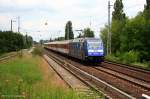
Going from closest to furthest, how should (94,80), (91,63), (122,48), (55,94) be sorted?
(55,94) → (94,80) → (91,63) → (122,48)

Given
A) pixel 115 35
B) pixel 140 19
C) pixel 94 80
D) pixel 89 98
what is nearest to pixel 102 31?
pixel 115 35

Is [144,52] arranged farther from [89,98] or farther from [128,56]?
[89,98]

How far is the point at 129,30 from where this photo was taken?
61.1 m

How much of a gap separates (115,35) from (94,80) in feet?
159

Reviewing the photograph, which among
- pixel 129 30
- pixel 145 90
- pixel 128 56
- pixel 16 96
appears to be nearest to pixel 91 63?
pixel 128 56

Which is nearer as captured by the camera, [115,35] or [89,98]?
[89,98]

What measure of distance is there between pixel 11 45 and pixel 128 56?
53.5 metres

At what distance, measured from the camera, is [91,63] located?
150 ft

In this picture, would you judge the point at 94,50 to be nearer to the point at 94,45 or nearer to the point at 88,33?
the point at 94,45

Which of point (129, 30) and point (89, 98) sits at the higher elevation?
point (129, 30)

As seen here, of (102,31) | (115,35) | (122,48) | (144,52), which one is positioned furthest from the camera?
(102,31)

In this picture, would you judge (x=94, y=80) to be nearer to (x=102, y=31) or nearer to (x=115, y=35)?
(x=115, y=35)

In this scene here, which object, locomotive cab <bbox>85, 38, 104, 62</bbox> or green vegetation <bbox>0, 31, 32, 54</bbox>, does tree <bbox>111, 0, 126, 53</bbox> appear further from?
green vegetation <bbox>0, 31, 32, 54</bbox>

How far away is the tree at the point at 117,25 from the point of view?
2773 inches
